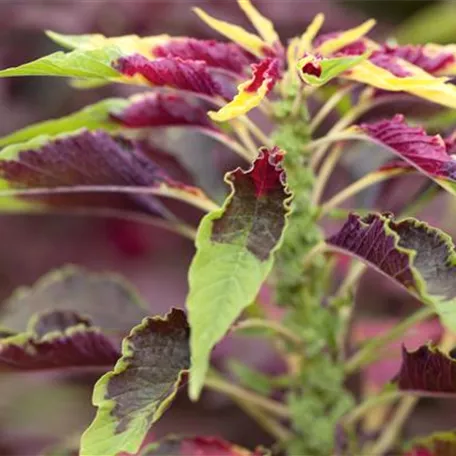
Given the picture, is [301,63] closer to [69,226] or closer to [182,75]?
[182,75]

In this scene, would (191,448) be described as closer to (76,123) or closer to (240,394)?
(240,394)

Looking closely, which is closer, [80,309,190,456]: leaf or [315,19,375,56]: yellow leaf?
[80,309,190,456]: leaf

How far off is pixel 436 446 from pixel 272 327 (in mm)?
157

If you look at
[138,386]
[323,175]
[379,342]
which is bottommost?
[138,386]

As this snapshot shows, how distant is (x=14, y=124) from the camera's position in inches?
48.3

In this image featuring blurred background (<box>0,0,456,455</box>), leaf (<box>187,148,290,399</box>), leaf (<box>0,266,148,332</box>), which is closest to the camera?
leaf (<box>187,148,290,399</box>)

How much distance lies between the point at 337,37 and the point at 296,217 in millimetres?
141

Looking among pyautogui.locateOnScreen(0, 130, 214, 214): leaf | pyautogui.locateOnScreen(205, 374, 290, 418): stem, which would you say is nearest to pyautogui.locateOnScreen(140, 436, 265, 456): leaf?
pyautogui.locateOnScreen(205, 374, 290, 418): stem

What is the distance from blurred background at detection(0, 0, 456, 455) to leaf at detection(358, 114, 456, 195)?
50 centimetres

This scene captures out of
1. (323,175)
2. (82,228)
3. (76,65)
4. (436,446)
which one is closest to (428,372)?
(436,446)

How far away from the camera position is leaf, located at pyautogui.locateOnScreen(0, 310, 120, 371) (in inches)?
26.7

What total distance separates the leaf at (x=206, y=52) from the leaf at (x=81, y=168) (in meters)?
0.08

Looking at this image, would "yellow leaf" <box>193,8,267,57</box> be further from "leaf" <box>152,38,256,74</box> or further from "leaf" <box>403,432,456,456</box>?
"leaf" <box>403,432,456,456</box>

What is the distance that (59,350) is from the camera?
687mm
